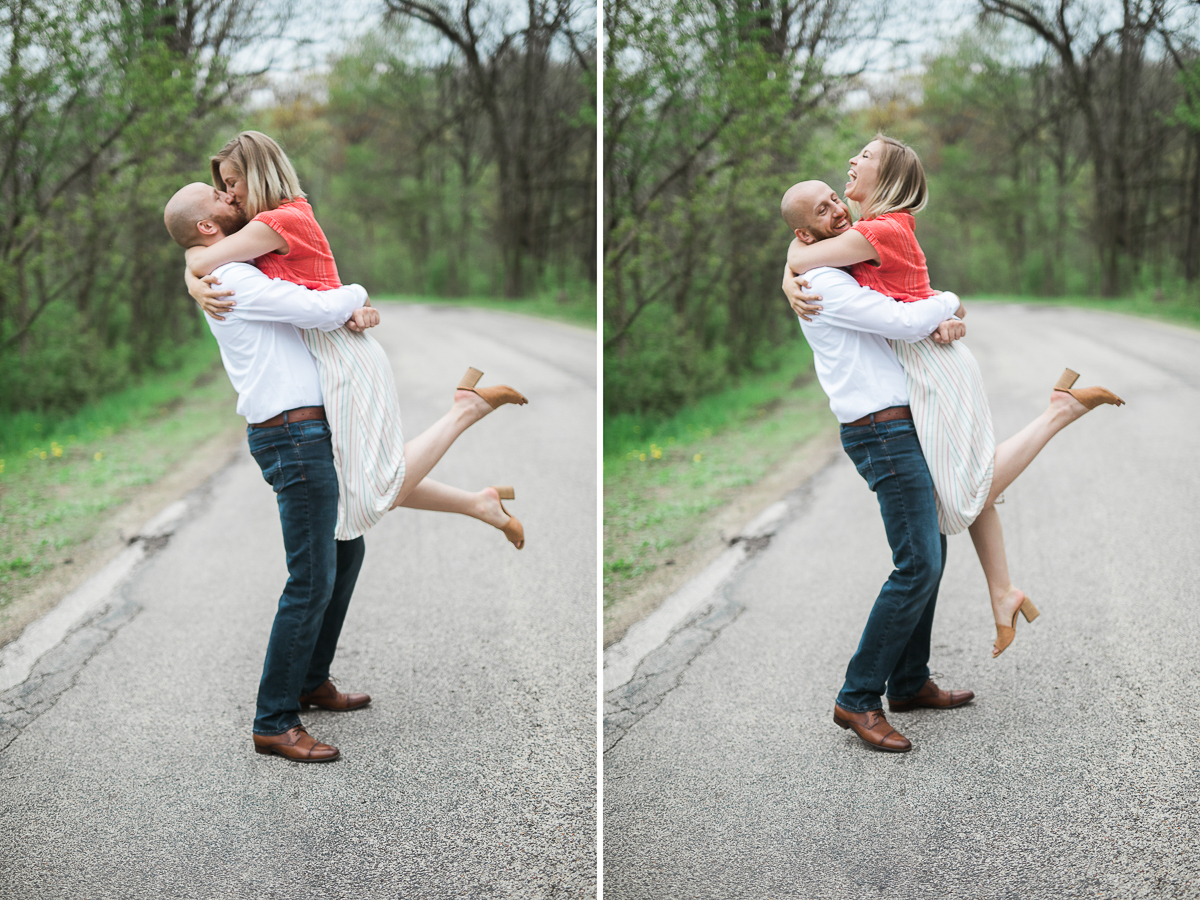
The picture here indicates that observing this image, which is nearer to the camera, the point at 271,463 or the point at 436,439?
the point at 271,463

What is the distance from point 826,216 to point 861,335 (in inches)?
10.5

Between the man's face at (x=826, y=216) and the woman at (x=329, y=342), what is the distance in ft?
2.85

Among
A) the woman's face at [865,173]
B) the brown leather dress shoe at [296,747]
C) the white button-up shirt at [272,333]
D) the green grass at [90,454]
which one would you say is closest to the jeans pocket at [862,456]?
the woman's face at [865,173]

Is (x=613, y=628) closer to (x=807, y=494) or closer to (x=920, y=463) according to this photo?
(x=807, y=494)

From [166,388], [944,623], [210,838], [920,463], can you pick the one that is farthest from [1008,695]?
[166,388]

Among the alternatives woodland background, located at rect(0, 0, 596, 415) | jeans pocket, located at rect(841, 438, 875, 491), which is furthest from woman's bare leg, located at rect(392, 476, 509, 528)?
jeans pocket, located at rect(841, 438, 875, 491)

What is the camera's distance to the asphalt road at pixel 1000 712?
1.80 m

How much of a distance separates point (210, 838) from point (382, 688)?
0.50 m

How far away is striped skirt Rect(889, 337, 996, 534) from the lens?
192 cm

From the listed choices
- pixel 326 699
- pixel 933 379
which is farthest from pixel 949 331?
pixel 326 699

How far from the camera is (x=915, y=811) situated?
187cm

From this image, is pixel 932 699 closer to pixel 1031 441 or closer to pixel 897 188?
pixel 1031 441

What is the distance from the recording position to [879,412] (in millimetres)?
1939

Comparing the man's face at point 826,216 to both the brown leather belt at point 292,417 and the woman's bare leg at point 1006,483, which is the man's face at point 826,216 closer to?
the woman's bare leg at point 1006,483
